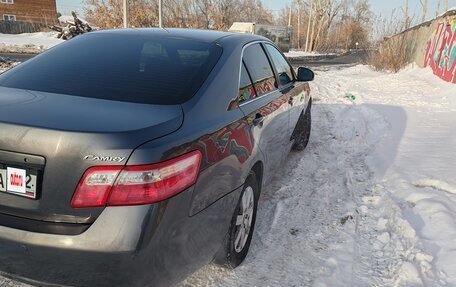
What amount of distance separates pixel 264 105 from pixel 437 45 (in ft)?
42.7

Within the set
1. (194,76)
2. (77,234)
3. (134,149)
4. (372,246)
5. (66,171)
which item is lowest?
(372,246)

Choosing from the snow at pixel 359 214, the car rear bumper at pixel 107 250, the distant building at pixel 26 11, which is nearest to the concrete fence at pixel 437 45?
the snow at pixel 359 214

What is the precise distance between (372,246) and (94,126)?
247 centimetres

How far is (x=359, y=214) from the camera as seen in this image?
372 cm

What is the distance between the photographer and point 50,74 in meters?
2.49

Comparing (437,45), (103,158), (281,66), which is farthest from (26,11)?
(103,158)

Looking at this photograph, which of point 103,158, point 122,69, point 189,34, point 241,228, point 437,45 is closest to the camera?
point 103,158

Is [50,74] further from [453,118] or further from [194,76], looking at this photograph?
[453,118]

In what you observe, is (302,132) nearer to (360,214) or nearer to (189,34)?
(360,214)

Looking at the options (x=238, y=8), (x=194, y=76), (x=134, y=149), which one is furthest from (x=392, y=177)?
(x=238, y=8)

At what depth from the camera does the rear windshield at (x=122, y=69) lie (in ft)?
7.46

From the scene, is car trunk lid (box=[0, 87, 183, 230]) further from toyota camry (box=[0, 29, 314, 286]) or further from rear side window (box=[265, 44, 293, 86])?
rear side window (box=[265, 44, 293, 86])

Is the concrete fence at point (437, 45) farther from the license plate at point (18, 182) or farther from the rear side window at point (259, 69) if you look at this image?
the license plate at point (18, 182)

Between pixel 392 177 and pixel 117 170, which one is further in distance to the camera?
pixel 392 177
